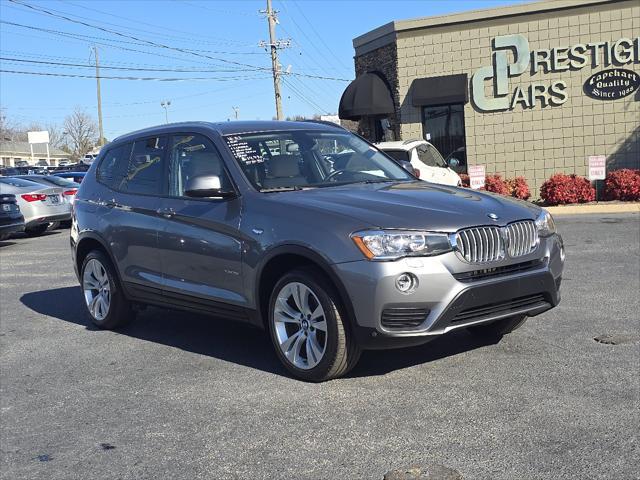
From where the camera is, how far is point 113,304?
6.71 metres

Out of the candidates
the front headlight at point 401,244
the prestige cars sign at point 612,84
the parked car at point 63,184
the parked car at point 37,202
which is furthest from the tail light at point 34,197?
the prestige cars sign at point 612,84

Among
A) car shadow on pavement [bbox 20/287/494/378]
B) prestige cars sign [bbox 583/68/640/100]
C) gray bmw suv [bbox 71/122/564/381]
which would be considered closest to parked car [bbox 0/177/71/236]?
car shadow on pavement [bbox 20/287/494/378]

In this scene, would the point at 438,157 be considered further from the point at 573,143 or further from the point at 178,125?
the point at 178,125

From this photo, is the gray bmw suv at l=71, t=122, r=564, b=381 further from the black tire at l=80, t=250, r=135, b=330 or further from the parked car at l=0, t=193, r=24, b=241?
the parked car at l=0, t=193, r=24, b=241

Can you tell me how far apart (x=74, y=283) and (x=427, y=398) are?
6587 mm

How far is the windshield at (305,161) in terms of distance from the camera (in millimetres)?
5535

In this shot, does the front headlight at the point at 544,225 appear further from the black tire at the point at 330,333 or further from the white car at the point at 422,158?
the white car at the point at 422,158

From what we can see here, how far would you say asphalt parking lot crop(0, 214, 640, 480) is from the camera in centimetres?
373

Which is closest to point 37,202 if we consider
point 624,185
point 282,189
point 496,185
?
point 496,185

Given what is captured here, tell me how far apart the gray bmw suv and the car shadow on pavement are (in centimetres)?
28

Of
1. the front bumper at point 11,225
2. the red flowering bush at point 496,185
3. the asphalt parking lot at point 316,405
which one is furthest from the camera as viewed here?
the red flowering bush at point 496,185

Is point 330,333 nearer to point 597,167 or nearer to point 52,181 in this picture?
point 597,167

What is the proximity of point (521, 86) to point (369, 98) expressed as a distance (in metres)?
4.38

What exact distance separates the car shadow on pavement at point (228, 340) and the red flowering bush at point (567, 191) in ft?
42.2
